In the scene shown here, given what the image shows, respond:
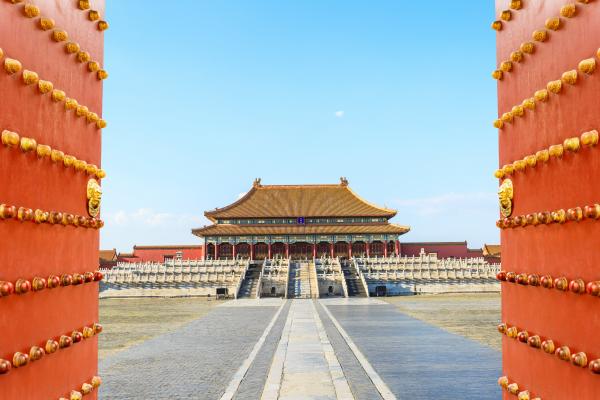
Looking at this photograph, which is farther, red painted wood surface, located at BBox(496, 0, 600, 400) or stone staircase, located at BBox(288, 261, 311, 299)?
stone staircase, located at BBox(288, 261, 311, 299)

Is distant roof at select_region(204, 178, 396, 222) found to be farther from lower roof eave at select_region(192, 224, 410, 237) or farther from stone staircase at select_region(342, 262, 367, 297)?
stone staircase at select_region(342, 262, 367, 297)

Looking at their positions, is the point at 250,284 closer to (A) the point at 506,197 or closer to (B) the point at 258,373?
(B) the point at 258,373

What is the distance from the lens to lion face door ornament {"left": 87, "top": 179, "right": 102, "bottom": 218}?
2883mm

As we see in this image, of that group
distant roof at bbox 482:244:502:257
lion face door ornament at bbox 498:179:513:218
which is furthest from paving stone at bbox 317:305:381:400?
distant roof at bbox 482:244:502:257

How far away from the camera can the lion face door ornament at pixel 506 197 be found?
9.50 feet

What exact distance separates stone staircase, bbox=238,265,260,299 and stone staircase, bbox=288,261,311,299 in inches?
88.6

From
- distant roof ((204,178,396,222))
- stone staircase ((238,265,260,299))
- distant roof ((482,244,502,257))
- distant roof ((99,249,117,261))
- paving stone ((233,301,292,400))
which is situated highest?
distant roof ((204,178,396,222))

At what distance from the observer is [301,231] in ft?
159

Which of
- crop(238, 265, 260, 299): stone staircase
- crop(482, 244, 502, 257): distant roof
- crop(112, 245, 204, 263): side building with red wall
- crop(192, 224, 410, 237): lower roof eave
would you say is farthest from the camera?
crop(112, 245, 204, 263): side building with red wall

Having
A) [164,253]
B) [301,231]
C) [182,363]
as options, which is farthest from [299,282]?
[182,363]

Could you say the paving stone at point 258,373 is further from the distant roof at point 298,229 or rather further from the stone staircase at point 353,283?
the distant roof at point 298,229

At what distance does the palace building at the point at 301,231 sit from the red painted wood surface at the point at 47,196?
44251 mm

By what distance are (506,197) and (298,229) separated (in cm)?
4607

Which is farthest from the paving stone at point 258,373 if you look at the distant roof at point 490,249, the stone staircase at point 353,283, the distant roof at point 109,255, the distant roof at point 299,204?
the distant roof at point 490,249
